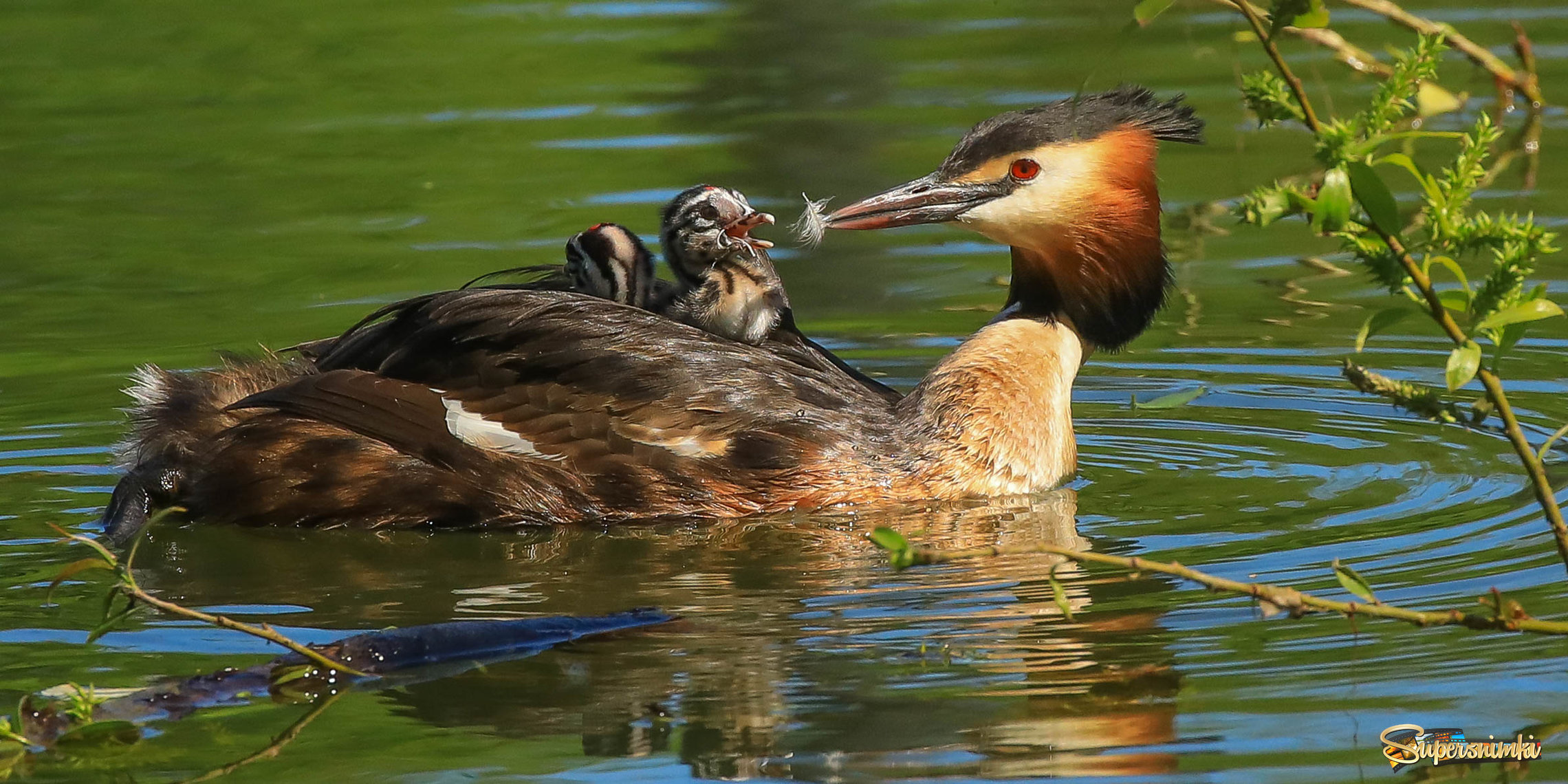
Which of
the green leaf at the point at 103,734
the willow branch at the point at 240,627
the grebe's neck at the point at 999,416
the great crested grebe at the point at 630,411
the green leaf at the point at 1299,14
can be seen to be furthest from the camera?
the grebe's neck at the point at 999,416

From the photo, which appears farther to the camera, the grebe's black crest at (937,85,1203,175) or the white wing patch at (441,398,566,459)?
the grebe's black crest at (937,85,1203,175)

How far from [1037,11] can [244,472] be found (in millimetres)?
10802

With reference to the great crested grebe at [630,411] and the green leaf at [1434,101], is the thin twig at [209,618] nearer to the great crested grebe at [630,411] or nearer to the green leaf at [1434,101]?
the great crested grebe at [630,411]

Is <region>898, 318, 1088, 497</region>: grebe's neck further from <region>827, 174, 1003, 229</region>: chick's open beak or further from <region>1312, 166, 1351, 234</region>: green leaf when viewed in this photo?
<region>1312, 166, 1351, 234</region>: green leaf

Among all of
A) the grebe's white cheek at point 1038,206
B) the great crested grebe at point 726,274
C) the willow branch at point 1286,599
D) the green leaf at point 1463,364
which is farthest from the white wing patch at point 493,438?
the green leaf at point 1463,364

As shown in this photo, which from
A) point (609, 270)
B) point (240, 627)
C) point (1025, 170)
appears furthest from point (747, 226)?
point (240, 627)

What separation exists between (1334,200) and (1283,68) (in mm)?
337

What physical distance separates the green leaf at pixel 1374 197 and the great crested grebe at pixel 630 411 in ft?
9.82

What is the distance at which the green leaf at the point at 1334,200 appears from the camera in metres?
4.36

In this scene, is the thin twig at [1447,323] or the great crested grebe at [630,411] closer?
the thin twig at [1447,323]

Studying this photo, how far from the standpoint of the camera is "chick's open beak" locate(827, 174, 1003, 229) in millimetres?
7637

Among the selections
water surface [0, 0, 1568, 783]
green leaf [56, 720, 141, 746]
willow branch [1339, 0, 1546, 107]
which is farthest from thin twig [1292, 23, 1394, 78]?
green leaf [56, 720, 141, 746]

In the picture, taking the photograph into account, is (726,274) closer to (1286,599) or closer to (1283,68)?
(1283,68)

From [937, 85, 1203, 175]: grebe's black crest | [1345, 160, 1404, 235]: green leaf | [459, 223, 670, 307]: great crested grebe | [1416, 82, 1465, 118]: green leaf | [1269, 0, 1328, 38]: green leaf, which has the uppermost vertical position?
[1416, 82, 1465, 118]: green leaf
